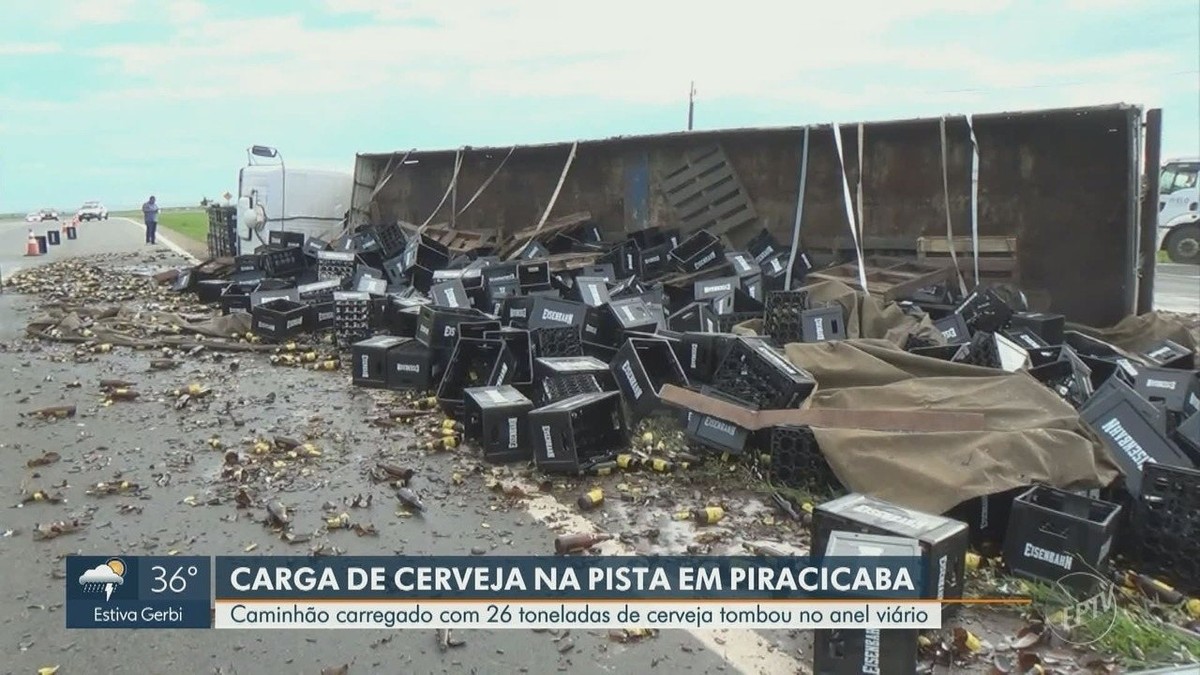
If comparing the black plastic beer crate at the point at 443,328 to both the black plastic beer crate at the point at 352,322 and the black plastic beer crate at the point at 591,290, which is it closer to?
the black plastic beer crate at the point at 591,290

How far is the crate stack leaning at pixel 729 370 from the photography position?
3711 mm

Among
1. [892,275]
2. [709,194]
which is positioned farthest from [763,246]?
[892,275]

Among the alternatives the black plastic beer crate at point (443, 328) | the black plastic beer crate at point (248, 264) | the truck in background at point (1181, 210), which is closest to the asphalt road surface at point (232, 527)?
the black plastic beer crate at point (443, 328)

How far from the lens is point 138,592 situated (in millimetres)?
3627

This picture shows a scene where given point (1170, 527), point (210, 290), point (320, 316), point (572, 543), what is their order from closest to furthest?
point (1170, 527) < point (572, 543) < point (320, 316) < point (210, 290)

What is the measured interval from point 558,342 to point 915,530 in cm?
415

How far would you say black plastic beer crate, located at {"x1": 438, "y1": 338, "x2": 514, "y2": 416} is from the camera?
6.50 m

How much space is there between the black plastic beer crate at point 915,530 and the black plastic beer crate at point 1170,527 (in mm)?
1259

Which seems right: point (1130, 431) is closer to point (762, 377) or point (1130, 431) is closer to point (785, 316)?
point (762, 377)

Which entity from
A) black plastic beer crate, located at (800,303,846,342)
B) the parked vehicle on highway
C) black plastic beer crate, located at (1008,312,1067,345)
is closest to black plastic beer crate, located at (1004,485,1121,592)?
black plastic beer crate, located at (800,303,846,342)

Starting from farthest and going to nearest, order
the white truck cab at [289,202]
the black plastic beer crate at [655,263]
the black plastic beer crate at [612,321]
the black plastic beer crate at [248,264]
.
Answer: the white truck cab at [289,202]
the black plastic beer crate at [248,264]
the black plastic beer crate at [655,263]
the black plastic beer crate at [612,321]

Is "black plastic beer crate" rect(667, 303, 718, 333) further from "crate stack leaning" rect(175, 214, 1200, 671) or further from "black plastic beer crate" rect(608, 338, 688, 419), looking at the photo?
"black plastic beer crate" rect(608, 338, 688, 419)

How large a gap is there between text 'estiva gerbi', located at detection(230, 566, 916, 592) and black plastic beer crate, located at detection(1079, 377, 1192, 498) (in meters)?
2.05

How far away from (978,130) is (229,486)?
7819 mm
